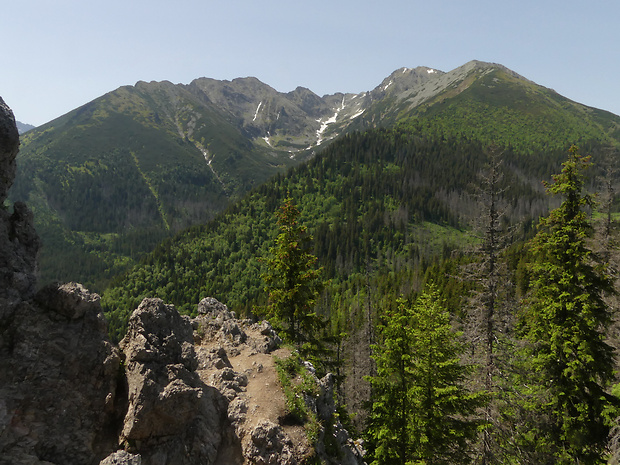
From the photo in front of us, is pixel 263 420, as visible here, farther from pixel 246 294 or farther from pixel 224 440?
pixel 246 294

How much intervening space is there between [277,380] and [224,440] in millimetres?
3777

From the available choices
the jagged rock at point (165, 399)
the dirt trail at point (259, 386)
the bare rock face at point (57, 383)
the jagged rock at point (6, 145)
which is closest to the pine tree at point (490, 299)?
the dirt trail at point (259, 386)

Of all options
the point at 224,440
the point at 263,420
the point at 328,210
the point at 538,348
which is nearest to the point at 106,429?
the point at 224,440

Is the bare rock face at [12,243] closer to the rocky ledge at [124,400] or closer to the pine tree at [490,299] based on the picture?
the rocky ledge at [124,400]

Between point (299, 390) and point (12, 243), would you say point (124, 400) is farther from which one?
point (299, 390)

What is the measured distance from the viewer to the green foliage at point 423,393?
16.1 meters

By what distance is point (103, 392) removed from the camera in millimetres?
11148

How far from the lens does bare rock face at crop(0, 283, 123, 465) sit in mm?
9297

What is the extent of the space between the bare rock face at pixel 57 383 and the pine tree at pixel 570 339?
A: 19.9 metres

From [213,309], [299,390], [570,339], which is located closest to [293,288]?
[213,309]

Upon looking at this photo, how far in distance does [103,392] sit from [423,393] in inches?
563

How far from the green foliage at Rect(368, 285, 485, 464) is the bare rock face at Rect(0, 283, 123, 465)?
→ 486 inches

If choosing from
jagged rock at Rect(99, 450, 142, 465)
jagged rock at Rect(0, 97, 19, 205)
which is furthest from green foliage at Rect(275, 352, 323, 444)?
jagged rock at Rect(0, 97, 19, 205)

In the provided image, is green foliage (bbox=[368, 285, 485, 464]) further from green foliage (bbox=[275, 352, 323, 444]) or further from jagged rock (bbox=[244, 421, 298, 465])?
jagged rock (bbox=[244, 421, 298, 465])
